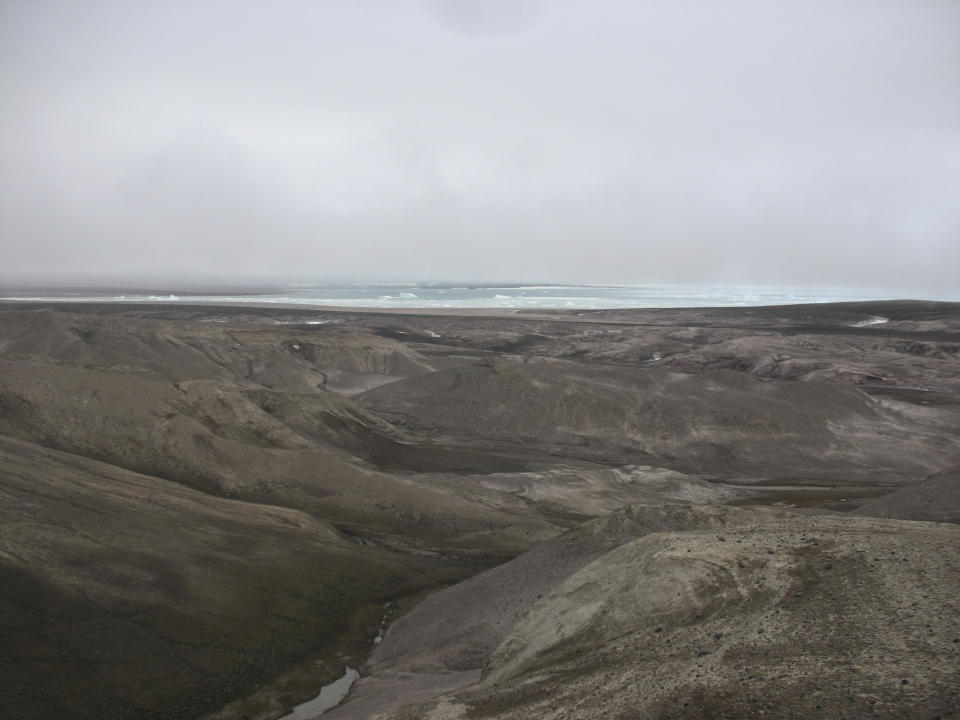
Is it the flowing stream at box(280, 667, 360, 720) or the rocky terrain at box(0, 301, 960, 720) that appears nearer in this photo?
the rocky terrain at box(0, 301, 960, 720)

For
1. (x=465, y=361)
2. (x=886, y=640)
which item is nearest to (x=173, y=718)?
(x=886, y=640)

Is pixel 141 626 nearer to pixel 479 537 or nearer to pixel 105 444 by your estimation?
pixel 479 537

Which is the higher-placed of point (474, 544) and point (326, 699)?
point (474, 544)

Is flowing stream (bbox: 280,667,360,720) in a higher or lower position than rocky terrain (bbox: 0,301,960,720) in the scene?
lower

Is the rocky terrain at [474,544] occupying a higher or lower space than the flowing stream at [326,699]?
higher

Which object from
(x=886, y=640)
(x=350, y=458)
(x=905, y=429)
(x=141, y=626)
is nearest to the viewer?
(x=886, y=640)

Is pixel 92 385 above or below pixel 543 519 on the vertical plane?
above

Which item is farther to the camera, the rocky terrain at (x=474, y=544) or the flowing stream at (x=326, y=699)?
the flowing stream at (x=326, y=699)

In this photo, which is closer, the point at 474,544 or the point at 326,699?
the point at 326,699
